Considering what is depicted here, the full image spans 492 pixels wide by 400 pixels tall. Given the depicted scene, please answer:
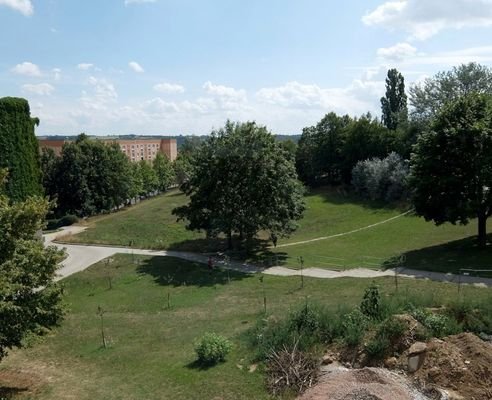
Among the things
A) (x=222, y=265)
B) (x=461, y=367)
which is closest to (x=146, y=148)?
(x=222, y=265)

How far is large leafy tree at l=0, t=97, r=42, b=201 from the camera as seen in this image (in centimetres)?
3731

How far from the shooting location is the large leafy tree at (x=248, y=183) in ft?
125

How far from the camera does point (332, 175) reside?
238 feet

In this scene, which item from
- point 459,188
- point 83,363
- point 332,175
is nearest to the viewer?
point 83,363

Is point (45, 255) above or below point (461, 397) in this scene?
above

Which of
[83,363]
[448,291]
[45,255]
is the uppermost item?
[45,255]

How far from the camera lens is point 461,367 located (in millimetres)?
13602

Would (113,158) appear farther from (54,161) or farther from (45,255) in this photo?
(45,255)

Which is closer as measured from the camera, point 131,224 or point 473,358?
point 473,358

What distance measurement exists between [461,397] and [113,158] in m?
68.0

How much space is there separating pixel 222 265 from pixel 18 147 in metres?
18.2

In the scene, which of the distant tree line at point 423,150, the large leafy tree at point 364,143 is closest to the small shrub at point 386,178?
the distant tree line at point 423,150

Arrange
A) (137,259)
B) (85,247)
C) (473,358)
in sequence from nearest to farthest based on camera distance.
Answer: (473,358)
(137,259)
(85,247)

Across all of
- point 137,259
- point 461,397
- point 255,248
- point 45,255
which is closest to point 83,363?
point 45,255
